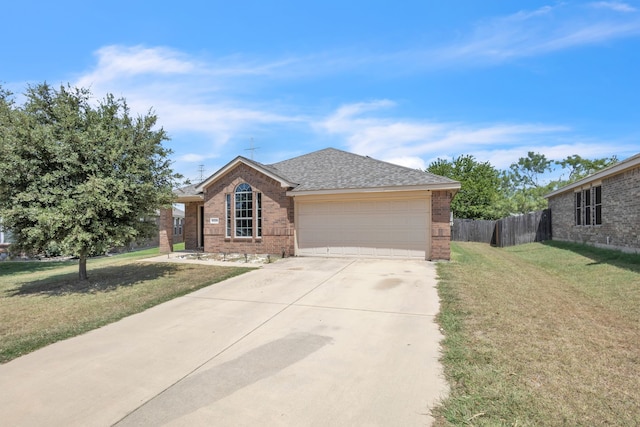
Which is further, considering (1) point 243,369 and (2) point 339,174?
(2) point 339,174

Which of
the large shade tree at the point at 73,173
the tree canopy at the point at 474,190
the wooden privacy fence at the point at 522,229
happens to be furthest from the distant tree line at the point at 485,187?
the large shade tree at the point at 73,173

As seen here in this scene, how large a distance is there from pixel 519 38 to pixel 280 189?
956 centimetres

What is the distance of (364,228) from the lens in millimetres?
12508

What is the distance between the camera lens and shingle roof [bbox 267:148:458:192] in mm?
12016

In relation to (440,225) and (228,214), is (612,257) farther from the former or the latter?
(228,214)

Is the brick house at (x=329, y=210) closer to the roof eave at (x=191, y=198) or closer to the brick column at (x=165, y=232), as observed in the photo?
the roof eave at (x=191, y=198)

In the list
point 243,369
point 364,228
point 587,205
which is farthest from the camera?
point 587,205

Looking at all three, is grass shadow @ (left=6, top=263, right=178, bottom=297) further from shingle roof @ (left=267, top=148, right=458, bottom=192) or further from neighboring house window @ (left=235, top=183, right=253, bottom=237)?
shingle roof @ (left=267, top=148, right=458, bottom=192)

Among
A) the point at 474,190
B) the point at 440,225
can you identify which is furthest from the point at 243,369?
the point at 474,190

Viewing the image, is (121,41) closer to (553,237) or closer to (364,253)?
(364,253)

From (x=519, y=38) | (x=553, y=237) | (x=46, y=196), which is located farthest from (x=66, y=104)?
(x=553, y=237)

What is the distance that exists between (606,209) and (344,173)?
10976 mm

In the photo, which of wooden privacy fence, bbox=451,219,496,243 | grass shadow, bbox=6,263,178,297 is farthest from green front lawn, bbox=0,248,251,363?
wooden privacy fence, bbox=451,219,496,243

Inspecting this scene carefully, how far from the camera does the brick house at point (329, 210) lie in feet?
38.5
